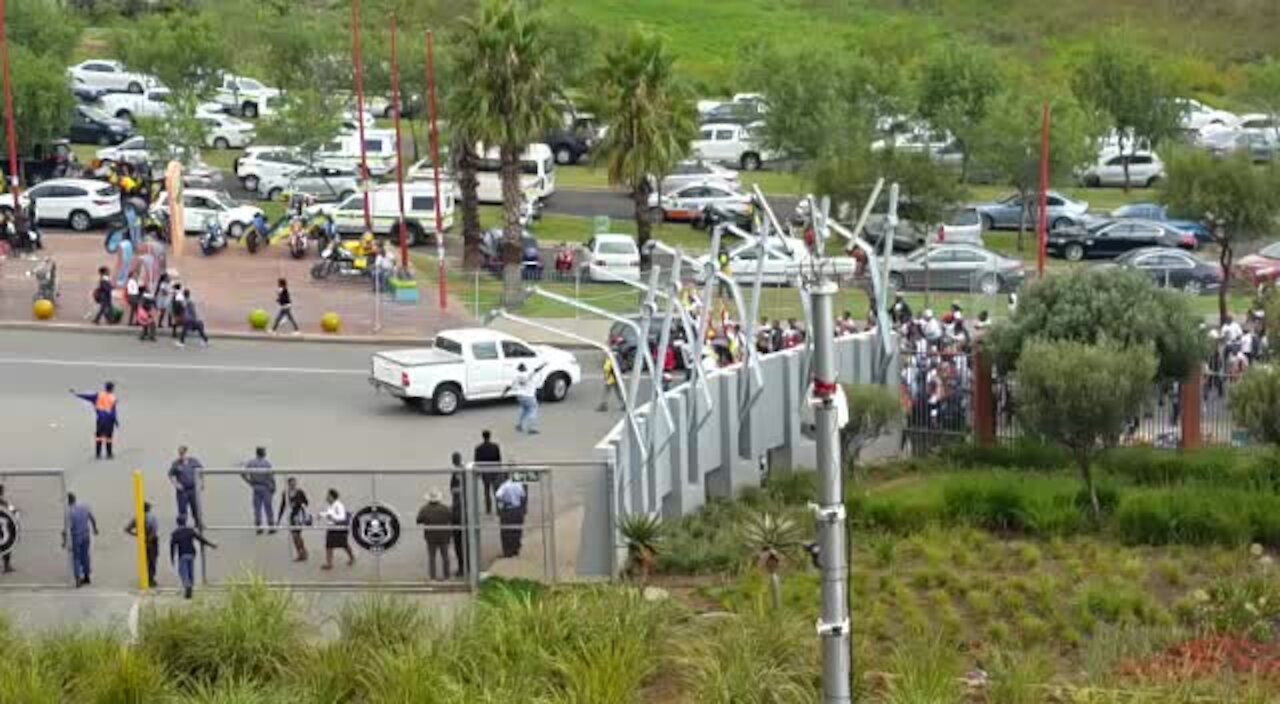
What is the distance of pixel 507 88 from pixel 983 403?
16.7 m

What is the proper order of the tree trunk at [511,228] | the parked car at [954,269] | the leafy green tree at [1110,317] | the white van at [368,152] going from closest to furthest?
1. the leafy green tree at [1110,317]
2. the tree trunk at [511,228]
3. the parked car at [954,269]
4. the white van at [368,152]

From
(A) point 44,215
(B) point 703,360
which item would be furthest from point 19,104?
(B) point 703,360

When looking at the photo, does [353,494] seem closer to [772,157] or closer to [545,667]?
[545,667]

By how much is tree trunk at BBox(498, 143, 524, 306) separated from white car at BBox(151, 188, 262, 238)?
657 cm

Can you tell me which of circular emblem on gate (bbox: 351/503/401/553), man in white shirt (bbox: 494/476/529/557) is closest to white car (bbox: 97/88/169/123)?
circular emblem on gate (bbox: 351/503/401/553)

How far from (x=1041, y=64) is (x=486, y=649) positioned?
58612 mm

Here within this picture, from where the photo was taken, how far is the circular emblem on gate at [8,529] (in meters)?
25.1

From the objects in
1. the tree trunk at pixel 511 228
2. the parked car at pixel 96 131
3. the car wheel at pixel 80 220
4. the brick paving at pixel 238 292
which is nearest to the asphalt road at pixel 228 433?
the brick paving at pixel 238 292

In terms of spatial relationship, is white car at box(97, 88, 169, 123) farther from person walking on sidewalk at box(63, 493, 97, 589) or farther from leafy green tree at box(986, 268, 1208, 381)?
person walking on sidewalk at box(63, 493, 97, 589)

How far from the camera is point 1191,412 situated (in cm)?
3053

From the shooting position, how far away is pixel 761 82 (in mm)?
61125

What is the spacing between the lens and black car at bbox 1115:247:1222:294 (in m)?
44.5

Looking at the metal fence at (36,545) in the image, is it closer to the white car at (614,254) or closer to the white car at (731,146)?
the white car at (614,254)

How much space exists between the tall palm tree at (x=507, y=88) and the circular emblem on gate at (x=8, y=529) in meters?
19.8
